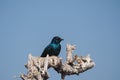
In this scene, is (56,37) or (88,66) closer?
(88,66)

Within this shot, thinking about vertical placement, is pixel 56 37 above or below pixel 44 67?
above

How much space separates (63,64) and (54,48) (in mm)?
1441

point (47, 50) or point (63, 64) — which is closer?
point (63, 64)

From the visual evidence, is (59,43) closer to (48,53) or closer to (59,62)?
(48,53)

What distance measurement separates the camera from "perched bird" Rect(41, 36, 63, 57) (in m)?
15.1

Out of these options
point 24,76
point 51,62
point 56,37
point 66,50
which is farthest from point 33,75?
point 56,37

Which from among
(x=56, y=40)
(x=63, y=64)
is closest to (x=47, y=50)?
(x=56, y=40)

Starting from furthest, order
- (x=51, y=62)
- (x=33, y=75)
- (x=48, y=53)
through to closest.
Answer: (x=48, y=53)
(x=51, y=62)
(x=33, y=75)

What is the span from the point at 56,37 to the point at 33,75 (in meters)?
3.27

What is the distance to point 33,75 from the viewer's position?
1263 centimetres

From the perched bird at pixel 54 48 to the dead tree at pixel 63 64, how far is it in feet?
3.63

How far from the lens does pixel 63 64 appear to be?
14.0 metres

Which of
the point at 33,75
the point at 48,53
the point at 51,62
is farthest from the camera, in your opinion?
the point at 48,53

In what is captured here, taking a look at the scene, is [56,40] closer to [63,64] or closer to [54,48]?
[54,48]
